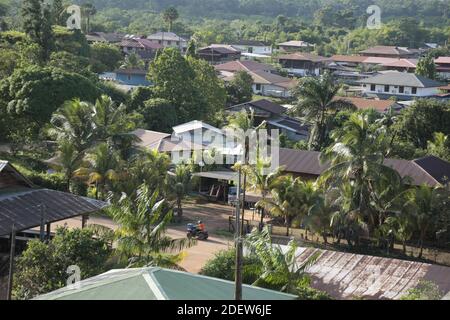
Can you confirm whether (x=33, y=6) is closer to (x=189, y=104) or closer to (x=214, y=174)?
(x=189, y=104)

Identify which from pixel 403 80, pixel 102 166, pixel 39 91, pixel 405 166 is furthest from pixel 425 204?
pixel 403 80

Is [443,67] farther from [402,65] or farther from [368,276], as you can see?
[368,276]

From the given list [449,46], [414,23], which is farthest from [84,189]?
[414,23]

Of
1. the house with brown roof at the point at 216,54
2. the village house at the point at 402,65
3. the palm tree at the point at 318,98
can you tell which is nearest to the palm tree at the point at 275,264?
the palm tree at the point at 318,98

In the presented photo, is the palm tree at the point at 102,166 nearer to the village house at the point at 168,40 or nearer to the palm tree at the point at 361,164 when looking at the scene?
the palm tree at the point at 361,164

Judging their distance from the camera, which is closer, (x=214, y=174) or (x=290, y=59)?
(x=214, y=174)

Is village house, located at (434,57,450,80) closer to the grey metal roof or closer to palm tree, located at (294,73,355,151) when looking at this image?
the grey metal roof
